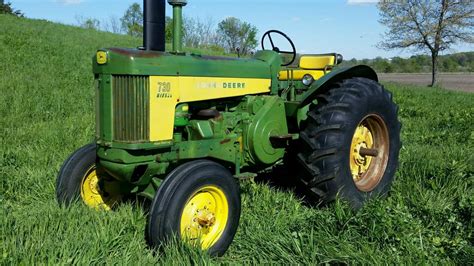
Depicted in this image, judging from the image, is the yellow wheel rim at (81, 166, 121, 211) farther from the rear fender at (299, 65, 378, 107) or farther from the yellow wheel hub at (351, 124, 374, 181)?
the yellow wheel hub at (351, 124, 374, 181)

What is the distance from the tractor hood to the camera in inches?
126

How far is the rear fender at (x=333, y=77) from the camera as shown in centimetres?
425

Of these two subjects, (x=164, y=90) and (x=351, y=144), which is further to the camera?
(x=351, y=144)

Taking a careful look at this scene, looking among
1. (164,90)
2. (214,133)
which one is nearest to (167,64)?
(164,90)

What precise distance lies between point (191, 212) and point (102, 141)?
2.64 feet

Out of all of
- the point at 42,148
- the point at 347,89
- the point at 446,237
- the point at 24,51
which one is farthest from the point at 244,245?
the point at 24,51

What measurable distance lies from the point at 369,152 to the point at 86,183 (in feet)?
8.47

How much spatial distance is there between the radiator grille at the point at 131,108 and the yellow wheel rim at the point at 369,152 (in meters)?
2.07

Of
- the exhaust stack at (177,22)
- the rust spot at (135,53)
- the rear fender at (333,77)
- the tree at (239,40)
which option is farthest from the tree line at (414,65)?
the rust spot at (135,53)

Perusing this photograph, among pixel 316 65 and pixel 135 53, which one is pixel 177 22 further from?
pixel 316 65

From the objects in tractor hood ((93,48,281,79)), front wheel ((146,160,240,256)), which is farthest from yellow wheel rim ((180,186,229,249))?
tractor hood ((93,48,281,79))

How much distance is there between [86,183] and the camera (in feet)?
13.4

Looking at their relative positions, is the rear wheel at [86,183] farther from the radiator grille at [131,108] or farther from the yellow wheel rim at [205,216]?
the yellow wheel rim at [205,216]

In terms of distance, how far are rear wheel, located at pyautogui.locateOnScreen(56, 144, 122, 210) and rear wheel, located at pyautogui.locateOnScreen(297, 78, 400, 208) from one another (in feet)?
5.50
